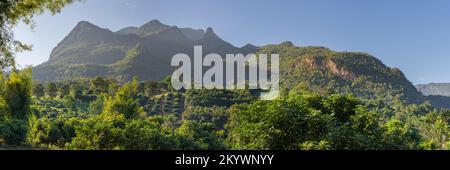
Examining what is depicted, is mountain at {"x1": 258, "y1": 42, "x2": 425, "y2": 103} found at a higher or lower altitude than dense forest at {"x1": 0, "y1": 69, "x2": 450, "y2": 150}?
higher

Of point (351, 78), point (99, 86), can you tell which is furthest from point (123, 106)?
point (351, 78)

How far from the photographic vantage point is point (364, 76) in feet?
603

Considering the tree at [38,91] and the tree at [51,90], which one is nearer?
the tree at [38,91]

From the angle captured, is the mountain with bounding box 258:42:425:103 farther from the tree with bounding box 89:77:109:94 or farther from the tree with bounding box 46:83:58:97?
the tree with bounding box 46:83:58:97

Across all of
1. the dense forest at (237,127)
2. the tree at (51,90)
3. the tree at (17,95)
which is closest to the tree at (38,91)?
the tree at (51,90)

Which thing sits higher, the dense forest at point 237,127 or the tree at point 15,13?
the tree at point 15,13

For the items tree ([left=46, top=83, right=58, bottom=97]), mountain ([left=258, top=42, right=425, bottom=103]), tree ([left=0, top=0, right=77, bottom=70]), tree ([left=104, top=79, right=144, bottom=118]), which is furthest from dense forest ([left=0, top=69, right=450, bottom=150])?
mountain ([left=258, top=42, right=425, bottom=103])

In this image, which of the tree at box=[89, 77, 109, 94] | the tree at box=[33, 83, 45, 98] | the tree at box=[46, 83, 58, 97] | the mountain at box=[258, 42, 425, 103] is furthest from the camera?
the mountain at box=[258, 42, 425, 103]

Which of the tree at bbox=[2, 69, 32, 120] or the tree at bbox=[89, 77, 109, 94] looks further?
the tree at bbox=[89, 77, 109, 94]

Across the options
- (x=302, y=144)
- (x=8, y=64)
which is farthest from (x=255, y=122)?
(x=8, y=64)

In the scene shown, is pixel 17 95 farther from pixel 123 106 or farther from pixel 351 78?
pixel 351 78

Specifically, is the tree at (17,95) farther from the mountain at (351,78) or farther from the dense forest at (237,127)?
the mountain at (351,78)

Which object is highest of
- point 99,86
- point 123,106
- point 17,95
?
point 99,86
